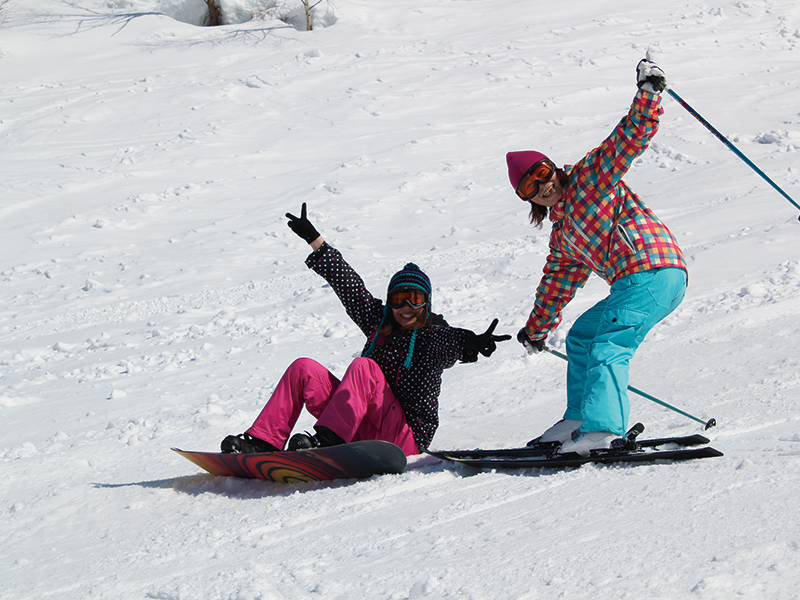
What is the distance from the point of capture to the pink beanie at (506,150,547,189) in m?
3.27

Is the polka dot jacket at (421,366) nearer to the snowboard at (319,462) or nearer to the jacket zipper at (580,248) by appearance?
the snowboard at (319,462)

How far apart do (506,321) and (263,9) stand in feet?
53.7

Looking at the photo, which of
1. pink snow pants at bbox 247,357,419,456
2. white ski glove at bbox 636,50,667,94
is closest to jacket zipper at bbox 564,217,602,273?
white ski glove at bbox 636,50,667,94

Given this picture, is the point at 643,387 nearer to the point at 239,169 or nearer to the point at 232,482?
the point at 232,482

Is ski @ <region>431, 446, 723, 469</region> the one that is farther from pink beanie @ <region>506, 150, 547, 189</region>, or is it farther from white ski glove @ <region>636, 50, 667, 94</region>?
white ski glove @ <region>636, 50, 667, 94</region>

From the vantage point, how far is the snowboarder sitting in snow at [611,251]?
2986 millimetres

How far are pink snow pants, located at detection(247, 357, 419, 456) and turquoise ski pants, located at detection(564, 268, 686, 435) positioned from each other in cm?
99

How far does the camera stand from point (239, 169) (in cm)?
1154

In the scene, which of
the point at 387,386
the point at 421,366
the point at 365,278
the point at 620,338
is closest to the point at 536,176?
the point at 620,338

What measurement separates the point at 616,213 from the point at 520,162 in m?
0.50

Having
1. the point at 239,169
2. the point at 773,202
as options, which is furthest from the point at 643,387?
the point at 239,169

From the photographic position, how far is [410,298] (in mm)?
3629

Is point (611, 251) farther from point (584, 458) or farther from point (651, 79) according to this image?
point (584, 458)

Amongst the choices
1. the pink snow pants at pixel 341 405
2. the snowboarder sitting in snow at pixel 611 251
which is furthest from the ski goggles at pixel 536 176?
the pink snow pants at pixel 341 405
